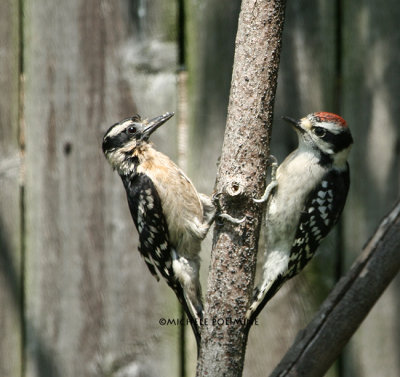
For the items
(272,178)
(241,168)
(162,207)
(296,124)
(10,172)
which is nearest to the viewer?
(241,168)

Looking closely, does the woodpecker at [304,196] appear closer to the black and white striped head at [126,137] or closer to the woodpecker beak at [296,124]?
the woodpecker beak at [296,124]

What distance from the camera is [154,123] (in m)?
3.29

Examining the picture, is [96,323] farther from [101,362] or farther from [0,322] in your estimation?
[0,322]

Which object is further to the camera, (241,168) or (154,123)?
(154,123)

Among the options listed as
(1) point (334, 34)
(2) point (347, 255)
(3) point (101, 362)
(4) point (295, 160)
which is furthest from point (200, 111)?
(3) point (101, 362)

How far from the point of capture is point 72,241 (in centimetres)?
356

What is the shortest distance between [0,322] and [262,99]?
1.98 metres

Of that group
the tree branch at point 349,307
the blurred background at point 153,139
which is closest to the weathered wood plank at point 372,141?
the blurred background at point 153,139

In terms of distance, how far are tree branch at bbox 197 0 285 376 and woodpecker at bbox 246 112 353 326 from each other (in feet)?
1.44

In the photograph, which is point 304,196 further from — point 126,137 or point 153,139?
point 126,137

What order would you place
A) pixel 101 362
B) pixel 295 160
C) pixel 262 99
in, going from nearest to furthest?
pixel 262 99 → pixel 295 160 → pixel 101 362

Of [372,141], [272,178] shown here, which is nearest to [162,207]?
[272,178]

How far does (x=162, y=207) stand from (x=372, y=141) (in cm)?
114

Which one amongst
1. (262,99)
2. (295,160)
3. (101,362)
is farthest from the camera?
(101,362)
